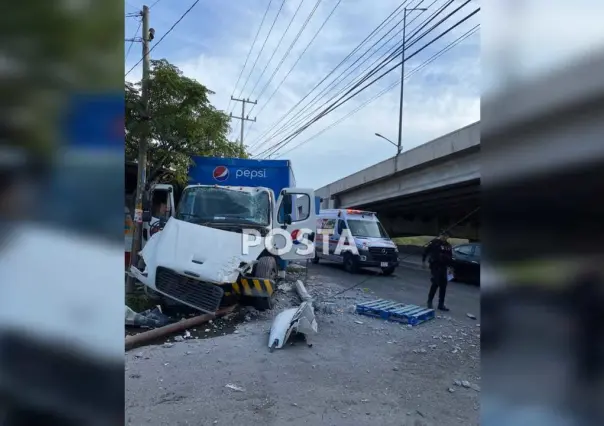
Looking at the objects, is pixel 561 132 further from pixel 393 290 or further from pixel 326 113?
pixel 326 113

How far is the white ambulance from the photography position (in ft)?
48.6

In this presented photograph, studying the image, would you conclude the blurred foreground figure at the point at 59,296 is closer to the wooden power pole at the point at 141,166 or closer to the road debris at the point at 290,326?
the road debris at the point at 290,326

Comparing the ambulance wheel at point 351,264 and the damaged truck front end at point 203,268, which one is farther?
the ambulance wheel at point 351,264

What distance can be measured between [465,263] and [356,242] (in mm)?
3616

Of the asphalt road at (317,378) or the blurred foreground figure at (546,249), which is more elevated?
the blurred foreground figure at (546,249)

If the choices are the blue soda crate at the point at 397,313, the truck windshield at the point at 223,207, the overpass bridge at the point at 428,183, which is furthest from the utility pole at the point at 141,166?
the overpass bridge at the point at 428,183

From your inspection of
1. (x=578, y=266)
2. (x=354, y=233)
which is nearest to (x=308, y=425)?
(x=578, y=266)

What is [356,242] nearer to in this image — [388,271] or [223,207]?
[388,271]

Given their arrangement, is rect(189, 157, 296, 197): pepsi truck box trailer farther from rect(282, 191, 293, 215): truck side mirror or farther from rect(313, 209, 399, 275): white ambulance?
rect(313, 209, 399, 275): white ambulance

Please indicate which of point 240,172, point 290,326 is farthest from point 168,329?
point 240,172

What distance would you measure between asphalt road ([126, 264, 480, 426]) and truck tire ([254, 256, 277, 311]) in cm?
35

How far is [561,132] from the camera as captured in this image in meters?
1.48

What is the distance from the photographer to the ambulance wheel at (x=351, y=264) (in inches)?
603

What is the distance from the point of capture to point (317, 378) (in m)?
4.85
